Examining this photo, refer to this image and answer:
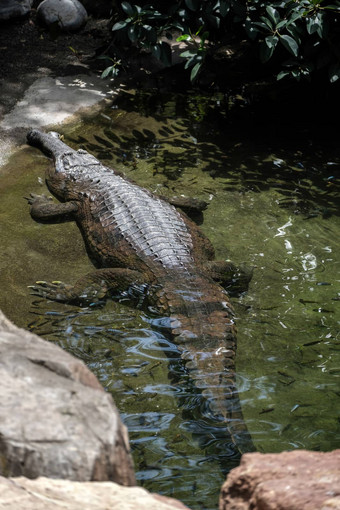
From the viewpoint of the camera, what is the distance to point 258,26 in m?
6.99

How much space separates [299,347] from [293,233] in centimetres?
156

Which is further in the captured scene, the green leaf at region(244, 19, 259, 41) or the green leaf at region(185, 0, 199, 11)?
the green leaf at region(185, 0, 199, 11)

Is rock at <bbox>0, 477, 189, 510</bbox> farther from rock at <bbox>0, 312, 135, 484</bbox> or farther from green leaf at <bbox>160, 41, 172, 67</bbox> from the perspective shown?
green leaf at <bbox>160, 41, 172, 67</bbox>

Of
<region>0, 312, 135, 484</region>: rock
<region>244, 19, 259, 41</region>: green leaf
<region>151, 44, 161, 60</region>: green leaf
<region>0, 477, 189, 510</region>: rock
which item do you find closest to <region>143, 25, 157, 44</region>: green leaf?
<region>151, 44, 161, 60</region>: green leaf

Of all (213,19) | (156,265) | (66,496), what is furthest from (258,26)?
(66,496)

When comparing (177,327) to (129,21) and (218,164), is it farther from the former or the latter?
(129,21)

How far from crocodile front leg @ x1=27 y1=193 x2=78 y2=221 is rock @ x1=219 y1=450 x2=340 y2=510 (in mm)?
3766

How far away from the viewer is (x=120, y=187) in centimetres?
571

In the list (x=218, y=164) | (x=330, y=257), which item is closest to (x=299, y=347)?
(x=330, y=257)

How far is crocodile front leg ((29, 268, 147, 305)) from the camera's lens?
462cm

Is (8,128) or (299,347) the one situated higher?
(8,128)

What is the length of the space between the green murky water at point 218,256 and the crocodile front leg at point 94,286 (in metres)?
0.09

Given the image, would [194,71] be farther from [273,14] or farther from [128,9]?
[128,9]

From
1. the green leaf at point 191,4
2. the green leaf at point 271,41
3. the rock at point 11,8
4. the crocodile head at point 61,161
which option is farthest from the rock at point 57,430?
the rock at point 11,8
